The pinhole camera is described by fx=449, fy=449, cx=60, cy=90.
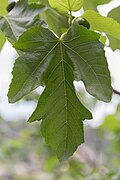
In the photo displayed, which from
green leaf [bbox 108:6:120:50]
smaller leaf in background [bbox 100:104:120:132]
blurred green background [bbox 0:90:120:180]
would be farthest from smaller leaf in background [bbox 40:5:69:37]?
smaller leaf in background [bbox 100:104:120:132]

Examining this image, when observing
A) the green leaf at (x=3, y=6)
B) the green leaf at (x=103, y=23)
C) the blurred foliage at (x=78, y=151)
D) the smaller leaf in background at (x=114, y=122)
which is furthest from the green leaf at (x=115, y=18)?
the smaller leaf in background at (x=114, y=122)

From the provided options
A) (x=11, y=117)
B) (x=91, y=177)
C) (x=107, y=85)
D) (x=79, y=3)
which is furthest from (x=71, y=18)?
(x=11, y=117)

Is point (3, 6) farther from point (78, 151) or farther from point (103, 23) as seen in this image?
point (78, 151)

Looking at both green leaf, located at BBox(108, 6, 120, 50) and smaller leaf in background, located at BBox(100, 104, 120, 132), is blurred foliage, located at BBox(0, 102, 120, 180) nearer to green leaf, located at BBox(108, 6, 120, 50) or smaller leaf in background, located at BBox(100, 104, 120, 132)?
smaller leaf in background, located at BBox(100, 104, 120, 132)

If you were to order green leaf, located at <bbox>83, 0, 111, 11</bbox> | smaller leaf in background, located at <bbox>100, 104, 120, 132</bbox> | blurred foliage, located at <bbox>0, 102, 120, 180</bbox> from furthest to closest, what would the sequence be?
smaller leaf in background, located at <bbox>100, 104, 120, 132</bbox>
blurred foliage, located at <bbox>0, 102, 120, 180</bbox>
green leaf, located at <bbox>83, 0, 111, 11</bbox>

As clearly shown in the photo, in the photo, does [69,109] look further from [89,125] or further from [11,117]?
[11,117]

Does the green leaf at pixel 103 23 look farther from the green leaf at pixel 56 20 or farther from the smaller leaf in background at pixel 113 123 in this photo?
the smaller leaf in background at pixel 113 123
